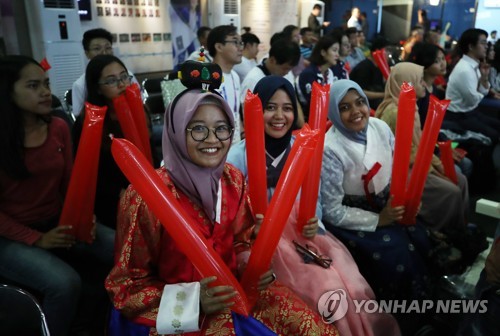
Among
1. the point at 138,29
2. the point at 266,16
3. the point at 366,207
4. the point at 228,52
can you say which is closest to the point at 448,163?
the point at 366,207

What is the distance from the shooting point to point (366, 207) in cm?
187

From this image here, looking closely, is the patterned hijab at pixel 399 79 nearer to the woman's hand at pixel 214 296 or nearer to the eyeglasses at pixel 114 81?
the eyeglasses at pixel 114 81

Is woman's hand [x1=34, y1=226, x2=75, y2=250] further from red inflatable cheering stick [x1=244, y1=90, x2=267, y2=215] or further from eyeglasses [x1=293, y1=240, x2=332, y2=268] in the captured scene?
eyeglasses [x1=293, y1=240, x2=332, y2=268]

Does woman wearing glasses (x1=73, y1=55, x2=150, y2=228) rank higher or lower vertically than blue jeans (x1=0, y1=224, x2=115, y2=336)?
higher

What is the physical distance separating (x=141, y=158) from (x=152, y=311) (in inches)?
17.2

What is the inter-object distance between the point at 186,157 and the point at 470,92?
10.8 ft

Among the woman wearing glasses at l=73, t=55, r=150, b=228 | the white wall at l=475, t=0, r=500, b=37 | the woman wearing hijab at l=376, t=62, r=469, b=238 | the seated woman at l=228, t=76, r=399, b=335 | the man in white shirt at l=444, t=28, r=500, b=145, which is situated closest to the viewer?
the seated woman at l=228, t=76, r=399, b=335

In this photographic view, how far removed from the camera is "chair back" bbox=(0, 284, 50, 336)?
47.4 inches

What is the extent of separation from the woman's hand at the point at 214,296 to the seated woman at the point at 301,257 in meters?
0.45

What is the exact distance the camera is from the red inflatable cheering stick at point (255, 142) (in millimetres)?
1297

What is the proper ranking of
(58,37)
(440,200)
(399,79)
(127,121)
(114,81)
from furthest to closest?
(58,37) → (399,79) → (440,200) → (114,81) → (127,121)

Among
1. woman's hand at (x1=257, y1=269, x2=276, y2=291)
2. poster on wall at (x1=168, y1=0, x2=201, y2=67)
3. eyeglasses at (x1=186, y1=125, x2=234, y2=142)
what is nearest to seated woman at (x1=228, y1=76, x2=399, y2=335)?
woman's hand at (x1=257, y1=269, x2=276, y2=291)

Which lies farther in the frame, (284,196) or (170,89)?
(170,89)
